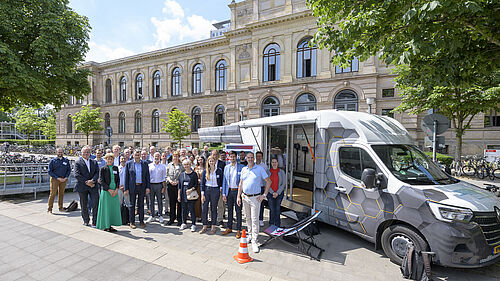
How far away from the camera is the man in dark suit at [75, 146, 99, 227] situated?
5.71m

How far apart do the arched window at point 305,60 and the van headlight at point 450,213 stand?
2062 centimetres

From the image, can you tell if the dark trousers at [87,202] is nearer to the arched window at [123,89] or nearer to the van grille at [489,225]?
the van grille at [489,225]

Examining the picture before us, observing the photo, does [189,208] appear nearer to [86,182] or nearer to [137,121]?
[86,182]

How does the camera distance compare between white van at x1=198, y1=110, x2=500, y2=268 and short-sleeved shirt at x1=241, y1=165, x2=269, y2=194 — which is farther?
short-sleeved shirt at x1=241, y1=165, x2=269, y2=194

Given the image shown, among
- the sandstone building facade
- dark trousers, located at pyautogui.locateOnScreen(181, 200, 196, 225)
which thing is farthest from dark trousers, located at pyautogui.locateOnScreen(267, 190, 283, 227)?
the sandstone building facade

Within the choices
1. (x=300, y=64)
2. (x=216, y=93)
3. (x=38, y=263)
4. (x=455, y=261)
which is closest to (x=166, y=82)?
(x=216, y=93)

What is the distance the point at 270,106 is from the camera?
24391 mm

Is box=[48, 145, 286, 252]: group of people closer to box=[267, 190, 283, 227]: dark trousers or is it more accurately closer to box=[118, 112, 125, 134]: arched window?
box=[267, 190, 283, 227]: dark trousers

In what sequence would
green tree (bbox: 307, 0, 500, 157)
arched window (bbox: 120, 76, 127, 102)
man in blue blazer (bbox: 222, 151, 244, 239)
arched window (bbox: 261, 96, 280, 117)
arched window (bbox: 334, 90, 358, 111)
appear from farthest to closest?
arched window (bbox: 120, 76, 127, 102), arched window (bbox: 261, 96, 280, 117), arched window (bbox: 334, 90, 358, 111), man in blue blazer (bbox: 222, 151, 244, 239), green tree (bbox: 307, 0, 500, 157)

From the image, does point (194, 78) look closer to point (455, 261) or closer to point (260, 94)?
point (260, 94)

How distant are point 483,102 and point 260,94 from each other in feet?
56.3

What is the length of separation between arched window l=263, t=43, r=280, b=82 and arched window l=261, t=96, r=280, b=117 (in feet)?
7.30

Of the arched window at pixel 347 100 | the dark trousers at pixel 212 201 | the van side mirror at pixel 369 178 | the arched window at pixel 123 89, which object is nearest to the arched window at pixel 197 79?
the arched window at pixel 123 89

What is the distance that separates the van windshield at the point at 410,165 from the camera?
4.37 metres
